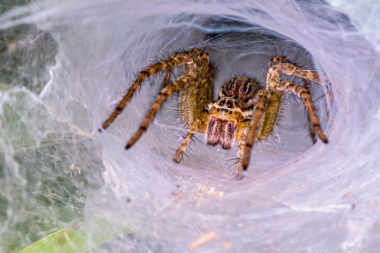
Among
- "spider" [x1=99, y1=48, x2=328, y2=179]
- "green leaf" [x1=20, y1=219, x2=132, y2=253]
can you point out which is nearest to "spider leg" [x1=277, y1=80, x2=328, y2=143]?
"spider" [x1=99, y1=48, x2=328, y2=179]

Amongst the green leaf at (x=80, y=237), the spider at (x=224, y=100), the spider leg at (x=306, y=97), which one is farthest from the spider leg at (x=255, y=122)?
the green leaf at (x=80, y=237)

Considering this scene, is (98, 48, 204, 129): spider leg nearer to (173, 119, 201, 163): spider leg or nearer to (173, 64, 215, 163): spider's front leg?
(173, 64, 215, 163): spider's front leg

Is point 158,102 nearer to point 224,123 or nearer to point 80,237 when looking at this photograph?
point 224,123

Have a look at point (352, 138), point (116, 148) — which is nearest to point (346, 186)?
point (352, 138)

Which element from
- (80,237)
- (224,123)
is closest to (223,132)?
(224,123)

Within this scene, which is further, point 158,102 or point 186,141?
point 186,141

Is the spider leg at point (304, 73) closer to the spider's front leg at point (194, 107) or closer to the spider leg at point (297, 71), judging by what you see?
the spider leg at point (297, 71)
